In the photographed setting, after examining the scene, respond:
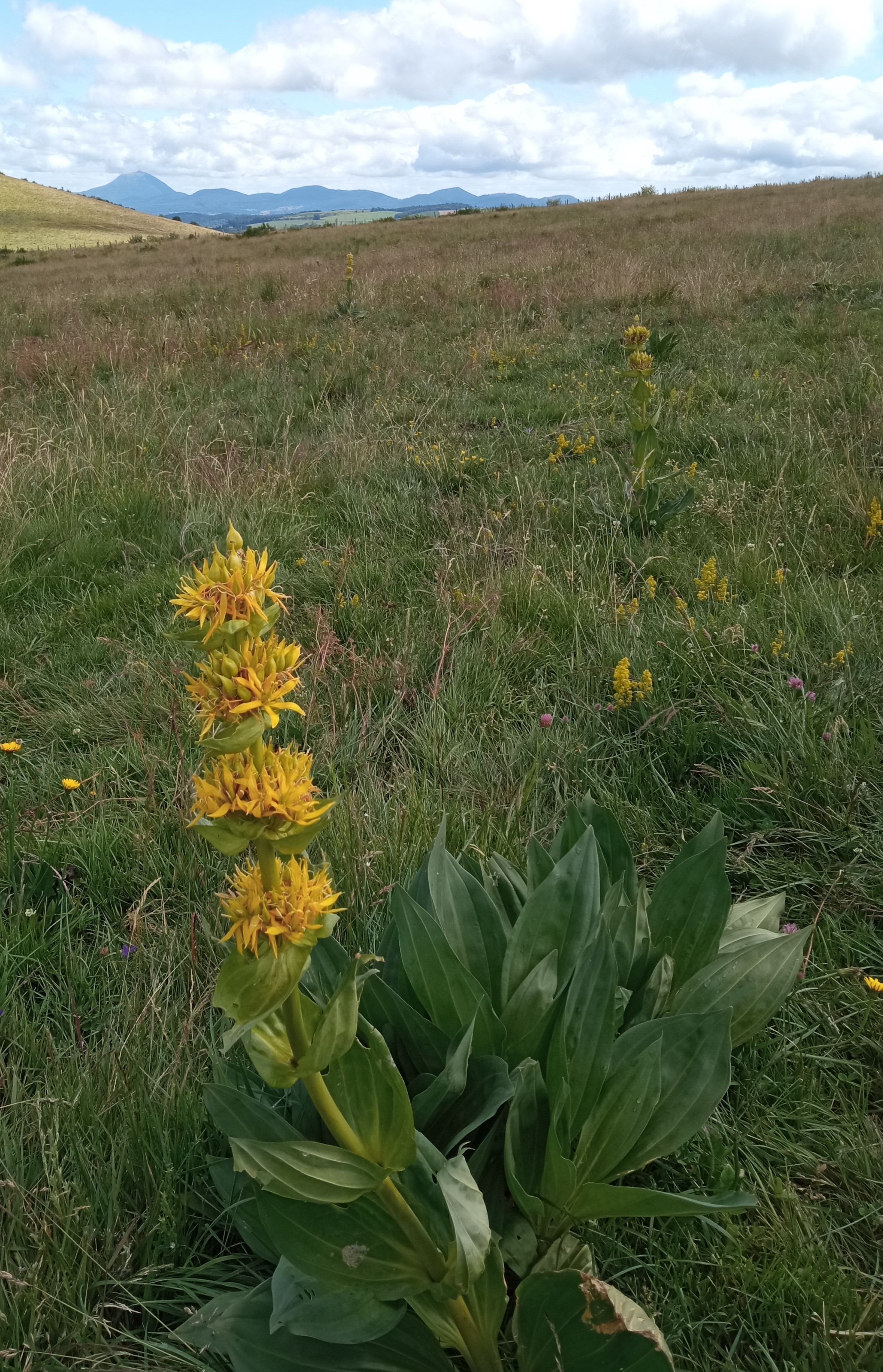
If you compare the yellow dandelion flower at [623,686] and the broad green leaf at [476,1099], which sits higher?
the yellow dandelion flower at [623,686]

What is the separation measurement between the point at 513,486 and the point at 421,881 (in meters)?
3.66

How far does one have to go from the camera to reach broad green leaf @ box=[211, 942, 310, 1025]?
861mm

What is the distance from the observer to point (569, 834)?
1.87 m

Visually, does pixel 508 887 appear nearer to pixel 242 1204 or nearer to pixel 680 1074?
pixel 680 1074

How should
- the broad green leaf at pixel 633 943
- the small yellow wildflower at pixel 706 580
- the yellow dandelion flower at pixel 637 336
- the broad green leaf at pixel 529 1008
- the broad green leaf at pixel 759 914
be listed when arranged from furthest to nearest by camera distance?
the yellow dandelion flower at pixel 637 336
the small yellow wildflower at pixel 706 580
the broad green leaf at pixel 759 914
the broad green leaf at pixel 633 943
the broad green leaf at pixel 529 1008

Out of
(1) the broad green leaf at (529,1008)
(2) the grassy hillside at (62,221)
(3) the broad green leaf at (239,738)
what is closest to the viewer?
(3) the broad green leaf at (239,738)

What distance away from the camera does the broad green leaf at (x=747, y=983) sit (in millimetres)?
1688

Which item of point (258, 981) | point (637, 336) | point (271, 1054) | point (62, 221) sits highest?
point (62, 221)

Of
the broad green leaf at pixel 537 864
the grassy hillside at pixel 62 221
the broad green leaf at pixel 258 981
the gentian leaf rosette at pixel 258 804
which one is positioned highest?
the grassy hillside at pixel 62 221

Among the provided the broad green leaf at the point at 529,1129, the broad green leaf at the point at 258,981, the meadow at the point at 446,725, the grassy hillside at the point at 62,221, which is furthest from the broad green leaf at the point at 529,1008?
the grassy hillside at the point at 62,221

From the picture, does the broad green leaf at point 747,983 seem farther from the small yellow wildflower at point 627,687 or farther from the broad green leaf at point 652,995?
the small yellow wildflower at point 627,687

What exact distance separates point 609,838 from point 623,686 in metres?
1.00

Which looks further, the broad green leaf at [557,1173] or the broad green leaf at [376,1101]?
the broad green leaf at [557,1173]

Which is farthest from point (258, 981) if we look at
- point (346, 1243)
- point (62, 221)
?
point (62, 221)
